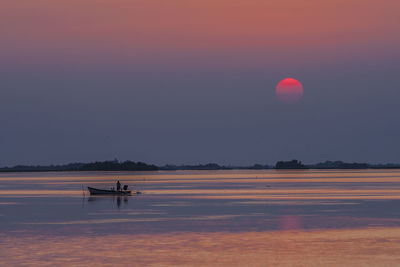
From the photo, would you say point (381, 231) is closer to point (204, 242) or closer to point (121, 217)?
point (204, 242)

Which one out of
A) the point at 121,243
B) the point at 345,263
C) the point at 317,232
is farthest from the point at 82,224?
the point at 345,263

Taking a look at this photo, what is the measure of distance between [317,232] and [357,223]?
6.49m

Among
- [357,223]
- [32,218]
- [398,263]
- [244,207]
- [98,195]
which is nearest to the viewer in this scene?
[398,263]

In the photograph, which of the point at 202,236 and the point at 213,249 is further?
the point at 202,236

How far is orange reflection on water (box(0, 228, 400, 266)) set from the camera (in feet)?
96.9

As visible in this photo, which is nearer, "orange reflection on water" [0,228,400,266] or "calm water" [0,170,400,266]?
"orange reflection on water" [0,228,400,266]

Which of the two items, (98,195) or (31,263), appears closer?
(31,263)

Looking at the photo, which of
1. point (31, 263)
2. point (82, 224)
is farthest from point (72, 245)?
point (82, 224)

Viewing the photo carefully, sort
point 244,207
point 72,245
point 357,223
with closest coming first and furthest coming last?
point 72,245 → point 357,223 → point 244,207

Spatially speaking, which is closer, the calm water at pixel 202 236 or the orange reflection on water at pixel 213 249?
the orange reflection on water at pixel 213 249

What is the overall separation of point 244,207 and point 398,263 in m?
35.1

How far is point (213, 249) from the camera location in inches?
1315

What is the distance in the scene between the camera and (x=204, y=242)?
119ft

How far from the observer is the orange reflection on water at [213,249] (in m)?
29.5
